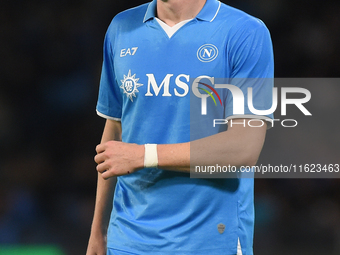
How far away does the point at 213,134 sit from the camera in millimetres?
1612

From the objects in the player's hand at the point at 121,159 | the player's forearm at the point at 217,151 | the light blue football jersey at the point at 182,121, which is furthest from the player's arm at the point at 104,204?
the player's forearm at the point at 217,151

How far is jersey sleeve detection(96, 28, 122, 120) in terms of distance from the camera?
1.91 meters

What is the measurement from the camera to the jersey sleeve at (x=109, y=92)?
1.91 m

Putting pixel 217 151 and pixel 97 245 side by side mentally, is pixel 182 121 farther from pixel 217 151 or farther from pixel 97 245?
pixel 97 245

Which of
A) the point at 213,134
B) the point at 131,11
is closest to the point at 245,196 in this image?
the point at 213,134

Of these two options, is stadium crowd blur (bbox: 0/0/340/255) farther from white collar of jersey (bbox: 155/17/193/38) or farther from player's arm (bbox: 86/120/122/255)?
A: white collar of jersey (bbox: 155/17/193/38)

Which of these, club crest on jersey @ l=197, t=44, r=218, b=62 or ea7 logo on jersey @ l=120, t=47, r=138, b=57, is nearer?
club crest on jersey @ l=197, t=44, r=218, b=62

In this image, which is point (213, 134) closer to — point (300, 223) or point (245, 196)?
point (245, 196)

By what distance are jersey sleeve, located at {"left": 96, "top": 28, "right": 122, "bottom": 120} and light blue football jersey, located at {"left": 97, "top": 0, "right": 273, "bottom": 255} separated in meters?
0.15

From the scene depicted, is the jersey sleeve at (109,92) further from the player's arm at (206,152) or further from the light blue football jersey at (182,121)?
the player's arm at (206,152)

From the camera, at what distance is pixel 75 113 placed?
4.46 metres

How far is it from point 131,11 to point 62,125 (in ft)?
8.49

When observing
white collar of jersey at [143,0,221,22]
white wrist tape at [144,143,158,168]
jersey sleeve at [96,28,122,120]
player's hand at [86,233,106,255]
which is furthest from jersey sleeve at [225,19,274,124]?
player's hand at [86,233,106,255]

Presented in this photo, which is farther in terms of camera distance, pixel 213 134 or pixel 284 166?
pixel 284 166
